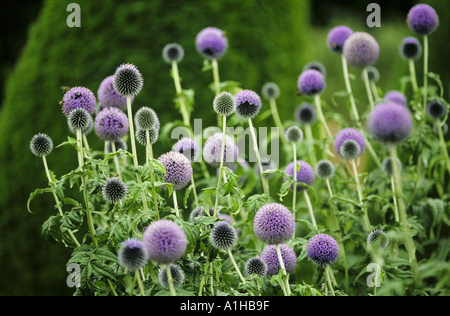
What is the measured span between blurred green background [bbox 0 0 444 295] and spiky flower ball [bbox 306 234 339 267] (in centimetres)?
218

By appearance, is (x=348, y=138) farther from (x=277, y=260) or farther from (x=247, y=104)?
(x=277, y=260)

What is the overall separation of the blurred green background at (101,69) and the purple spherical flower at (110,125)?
69.3 inches

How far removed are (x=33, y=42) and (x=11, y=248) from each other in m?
1.99

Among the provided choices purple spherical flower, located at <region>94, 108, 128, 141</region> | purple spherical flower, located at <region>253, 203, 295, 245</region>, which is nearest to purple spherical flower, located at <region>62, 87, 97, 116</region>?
purple spherical flower, located at <region>94, 108, 128, 141</region>

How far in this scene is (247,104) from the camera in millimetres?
1764

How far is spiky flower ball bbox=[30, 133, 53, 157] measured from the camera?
1795 millimetres

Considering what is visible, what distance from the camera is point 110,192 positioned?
61.3 inches

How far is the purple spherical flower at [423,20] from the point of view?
2406 mm

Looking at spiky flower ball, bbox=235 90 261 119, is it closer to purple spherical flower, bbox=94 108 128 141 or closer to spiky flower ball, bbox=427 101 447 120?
purple spherical flower, bbox=94 108 128 141

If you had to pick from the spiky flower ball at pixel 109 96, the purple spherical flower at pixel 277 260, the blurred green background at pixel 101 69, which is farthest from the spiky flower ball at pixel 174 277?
the blurred green background at pixel 101 69

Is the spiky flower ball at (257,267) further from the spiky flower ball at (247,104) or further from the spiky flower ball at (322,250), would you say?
the spiky flower ball at (247,104)

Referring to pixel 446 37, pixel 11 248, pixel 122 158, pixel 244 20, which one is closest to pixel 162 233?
pixel 122 158

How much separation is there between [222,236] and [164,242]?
0.27m

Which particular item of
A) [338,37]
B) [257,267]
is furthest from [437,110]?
[257,267]
